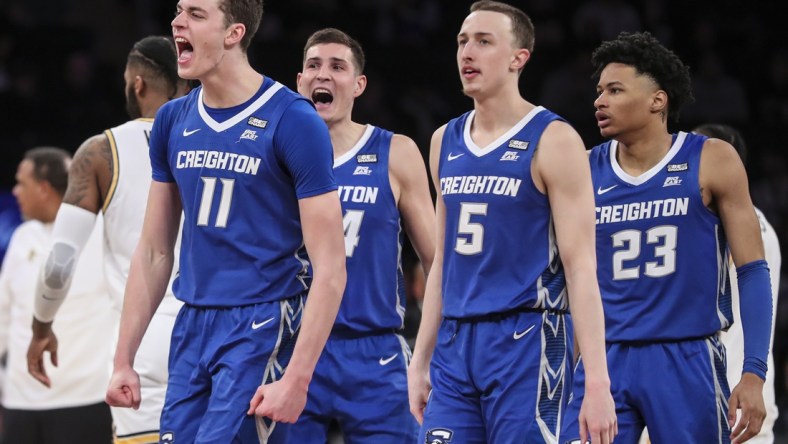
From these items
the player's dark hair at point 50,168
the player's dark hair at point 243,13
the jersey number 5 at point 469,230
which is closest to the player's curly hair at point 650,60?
the jersey number 5 at point 469,230

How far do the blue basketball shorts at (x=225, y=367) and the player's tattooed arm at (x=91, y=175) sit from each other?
1891 millimetres

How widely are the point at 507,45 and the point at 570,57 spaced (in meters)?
9.60

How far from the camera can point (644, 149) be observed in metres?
5.92

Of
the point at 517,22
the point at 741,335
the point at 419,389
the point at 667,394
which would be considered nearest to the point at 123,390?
the point at 419,389

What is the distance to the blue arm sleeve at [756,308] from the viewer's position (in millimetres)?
5578

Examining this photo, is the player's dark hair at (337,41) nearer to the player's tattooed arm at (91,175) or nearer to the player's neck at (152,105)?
the player's neck at (152,105)

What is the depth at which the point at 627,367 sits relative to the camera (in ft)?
18.3

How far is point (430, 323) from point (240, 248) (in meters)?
1.14

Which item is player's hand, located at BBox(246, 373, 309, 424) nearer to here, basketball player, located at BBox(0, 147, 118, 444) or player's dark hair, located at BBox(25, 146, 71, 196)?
basketball player, located at BBox(0, 147, 118, 444)

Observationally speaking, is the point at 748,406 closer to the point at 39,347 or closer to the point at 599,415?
the point at 599,415

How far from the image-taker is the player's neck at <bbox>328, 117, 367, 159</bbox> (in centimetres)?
616

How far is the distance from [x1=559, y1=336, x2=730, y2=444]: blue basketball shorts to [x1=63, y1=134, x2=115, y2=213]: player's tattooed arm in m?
2.50

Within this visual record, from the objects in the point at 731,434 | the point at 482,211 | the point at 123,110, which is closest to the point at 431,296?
the point at 482,211

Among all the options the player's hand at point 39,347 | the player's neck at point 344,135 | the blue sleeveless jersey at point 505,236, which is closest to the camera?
the blue sleeveless jersey at point 505,236
